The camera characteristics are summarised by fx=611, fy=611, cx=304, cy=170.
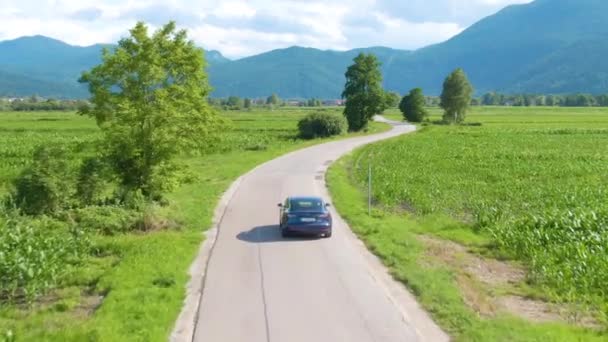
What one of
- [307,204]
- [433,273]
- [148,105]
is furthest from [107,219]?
[433,273]

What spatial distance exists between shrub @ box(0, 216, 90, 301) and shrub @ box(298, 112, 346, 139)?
5118cm

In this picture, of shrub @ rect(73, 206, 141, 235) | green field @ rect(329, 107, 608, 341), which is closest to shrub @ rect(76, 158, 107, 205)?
shrub @ rect(73, 206, 141, 235)

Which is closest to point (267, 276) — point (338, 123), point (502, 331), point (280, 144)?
point (502, 331)

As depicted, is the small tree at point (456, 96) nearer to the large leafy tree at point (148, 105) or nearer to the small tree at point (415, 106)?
the small tree at point (415, 106)

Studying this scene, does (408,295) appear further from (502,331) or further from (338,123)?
(338,123)

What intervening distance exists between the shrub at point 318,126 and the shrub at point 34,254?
51179mm

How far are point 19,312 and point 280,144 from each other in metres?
48.7

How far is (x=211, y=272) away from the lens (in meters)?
15.6

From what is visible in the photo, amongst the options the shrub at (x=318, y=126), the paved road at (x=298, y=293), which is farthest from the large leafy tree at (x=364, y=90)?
the paved road at (x=298, y=293)

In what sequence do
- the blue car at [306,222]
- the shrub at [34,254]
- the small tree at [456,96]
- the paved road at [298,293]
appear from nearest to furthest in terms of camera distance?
the paved road at [298,293]
the shrub at [34,254]
the blue car at [306,222]
the small tree at [456,96]

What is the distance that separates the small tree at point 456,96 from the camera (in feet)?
351

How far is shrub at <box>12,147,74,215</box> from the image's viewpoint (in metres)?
21.0

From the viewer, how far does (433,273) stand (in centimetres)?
1527

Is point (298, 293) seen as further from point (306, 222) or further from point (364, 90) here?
point (364, 90)
